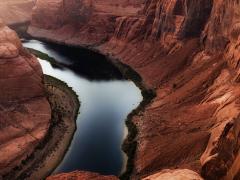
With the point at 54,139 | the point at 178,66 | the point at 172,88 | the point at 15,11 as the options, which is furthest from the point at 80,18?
the point at 54,139

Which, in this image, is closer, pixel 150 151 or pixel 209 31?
pixel 150 151

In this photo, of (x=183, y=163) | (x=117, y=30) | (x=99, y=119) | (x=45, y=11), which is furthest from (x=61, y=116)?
(x=45, y=11)

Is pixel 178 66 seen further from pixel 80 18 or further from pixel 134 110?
pixel 80 18

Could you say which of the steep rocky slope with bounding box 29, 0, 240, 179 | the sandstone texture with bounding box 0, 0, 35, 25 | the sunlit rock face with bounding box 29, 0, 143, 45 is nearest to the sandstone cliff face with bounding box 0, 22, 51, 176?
the steep rocky slope with bounding box 29, 0, 240, 179

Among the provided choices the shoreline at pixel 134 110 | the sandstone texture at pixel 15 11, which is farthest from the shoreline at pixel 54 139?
the sandstone texture at pixel 15 11

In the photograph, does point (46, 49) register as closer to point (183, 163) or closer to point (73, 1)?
point (73, 1)

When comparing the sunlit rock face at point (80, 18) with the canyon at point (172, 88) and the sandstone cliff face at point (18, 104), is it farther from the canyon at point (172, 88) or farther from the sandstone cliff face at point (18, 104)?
the sandstone cliff face at point (18, 104)
